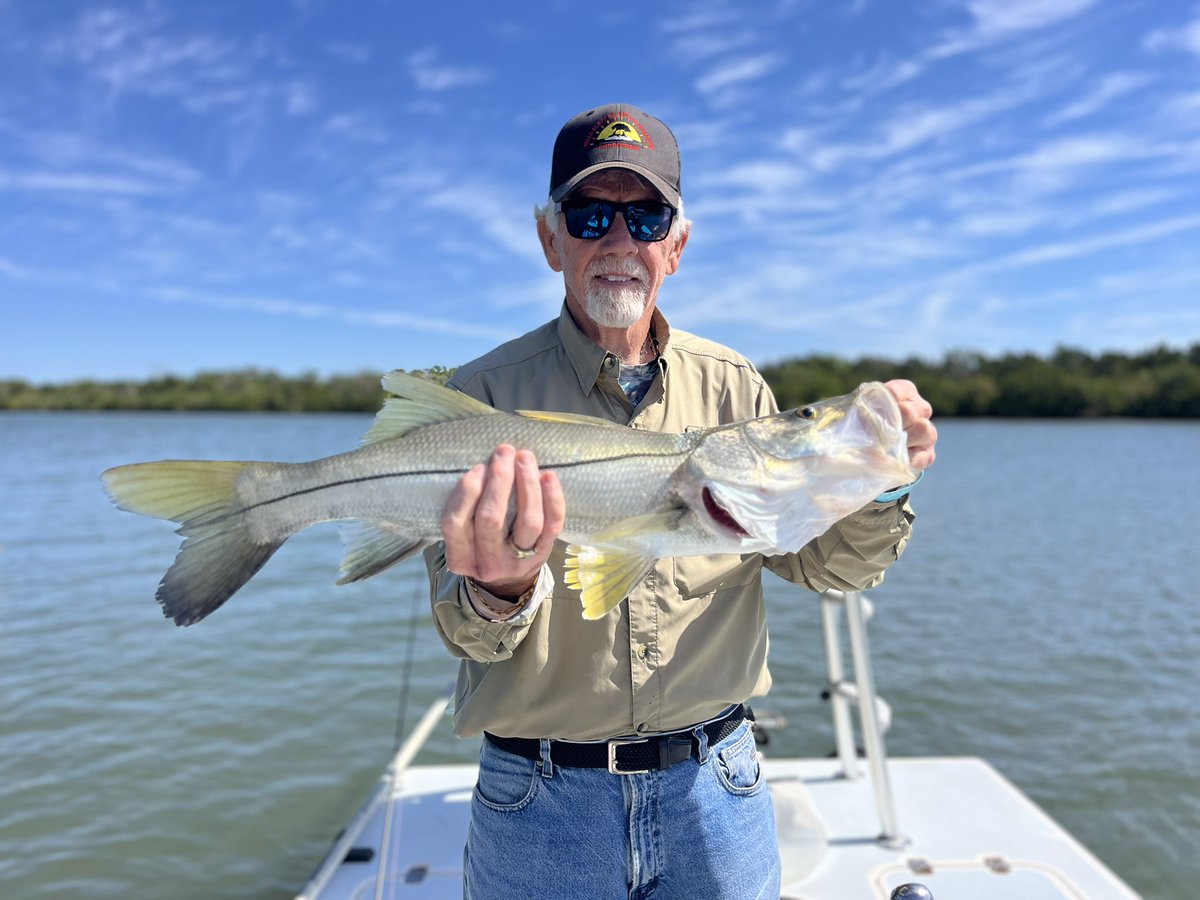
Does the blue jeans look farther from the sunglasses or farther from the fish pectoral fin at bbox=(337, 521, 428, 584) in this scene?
the sunglasses

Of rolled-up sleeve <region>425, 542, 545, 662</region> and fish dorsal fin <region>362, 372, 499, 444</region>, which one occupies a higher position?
fish dorsal fin <region>362, 372, 499, 444</region>

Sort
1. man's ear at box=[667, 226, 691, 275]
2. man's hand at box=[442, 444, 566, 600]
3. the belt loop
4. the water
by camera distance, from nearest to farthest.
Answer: man's hand at box=[442, 444, 566, 600]
the belt loop
man's ear at box=[667, 226, 691, 275]
the water

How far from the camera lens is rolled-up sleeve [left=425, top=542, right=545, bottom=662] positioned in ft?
7.20

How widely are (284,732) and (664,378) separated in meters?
8.52

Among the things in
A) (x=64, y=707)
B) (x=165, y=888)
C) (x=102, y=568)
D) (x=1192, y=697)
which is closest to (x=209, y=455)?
(x=102, y=568)

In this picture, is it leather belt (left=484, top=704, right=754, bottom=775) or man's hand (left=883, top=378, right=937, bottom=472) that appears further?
leather belt (left=484, top=704, right=754, bottom=775)

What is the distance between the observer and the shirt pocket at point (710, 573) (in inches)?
98.6

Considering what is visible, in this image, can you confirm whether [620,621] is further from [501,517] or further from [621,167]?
[621,167]

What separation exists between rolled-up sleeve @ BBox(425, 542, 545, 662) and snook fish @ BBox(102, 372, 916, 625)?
0.16 m

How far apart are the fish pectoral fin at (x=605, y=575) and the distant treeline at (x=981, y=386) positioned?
68667mm

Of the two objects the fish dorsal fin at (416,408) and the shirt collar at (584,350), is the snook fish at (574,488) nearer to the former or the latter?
the fish dorsal fin at (416,408)

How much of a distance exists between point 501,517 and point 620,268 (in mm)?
991

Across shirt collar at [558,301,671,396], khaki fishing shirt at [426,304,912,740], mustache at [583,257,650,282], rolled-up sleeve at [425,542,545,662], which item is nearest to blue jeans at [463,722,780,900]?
khaki fishing shirt at [426,304,912,740]

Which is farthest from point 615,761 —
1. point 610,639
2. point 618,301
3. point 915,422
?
point 618,301
